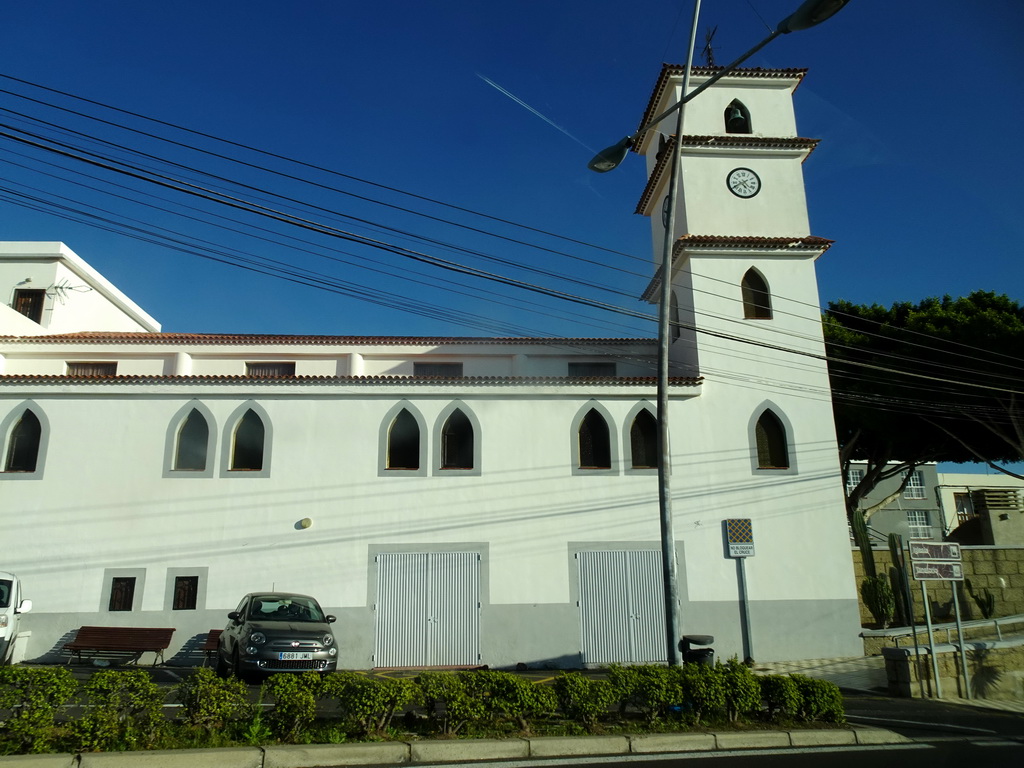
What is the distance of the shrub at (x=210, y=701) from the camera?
26.9 ft

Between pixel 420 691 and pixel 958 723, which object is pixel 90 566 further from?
pixel 958 723

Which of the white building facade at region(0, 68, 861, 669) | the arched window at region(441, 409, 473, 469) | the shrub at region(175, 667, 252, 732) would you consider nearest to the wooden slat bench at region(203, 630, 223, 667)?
the white building facade at region(0, 68, 861, 669)

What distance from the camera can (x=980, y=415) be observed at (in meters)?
23.6

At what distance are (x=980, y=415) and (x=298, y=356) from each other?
21.1 metres

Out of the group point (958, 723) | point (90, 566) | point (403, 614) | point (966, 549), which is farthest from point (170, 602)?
point (966, 549)

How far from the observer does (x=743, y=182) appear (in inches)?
834

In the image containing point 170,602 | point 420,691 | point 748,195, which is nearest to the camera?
point 420,691

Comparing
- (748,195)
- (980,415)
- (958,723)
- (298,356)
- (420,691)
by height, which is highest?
(748,195)

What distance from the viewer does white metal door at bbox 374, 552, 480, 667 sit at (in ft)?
54.0

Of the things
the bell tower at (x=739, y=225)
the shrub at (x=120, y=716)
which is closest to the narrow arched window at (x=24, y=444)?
the shrub at (x=120, y=716)

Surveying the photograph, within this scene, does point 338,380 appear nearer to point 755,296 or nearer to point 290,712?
point 290,712

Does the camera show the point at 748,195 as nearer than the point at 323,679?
No

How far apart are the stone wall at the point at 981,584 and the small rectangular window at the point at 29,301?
26.3 metres

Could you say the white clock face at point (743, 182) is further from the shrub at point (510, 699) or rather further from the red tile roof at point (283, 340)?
the shrub at point (510, 699)
